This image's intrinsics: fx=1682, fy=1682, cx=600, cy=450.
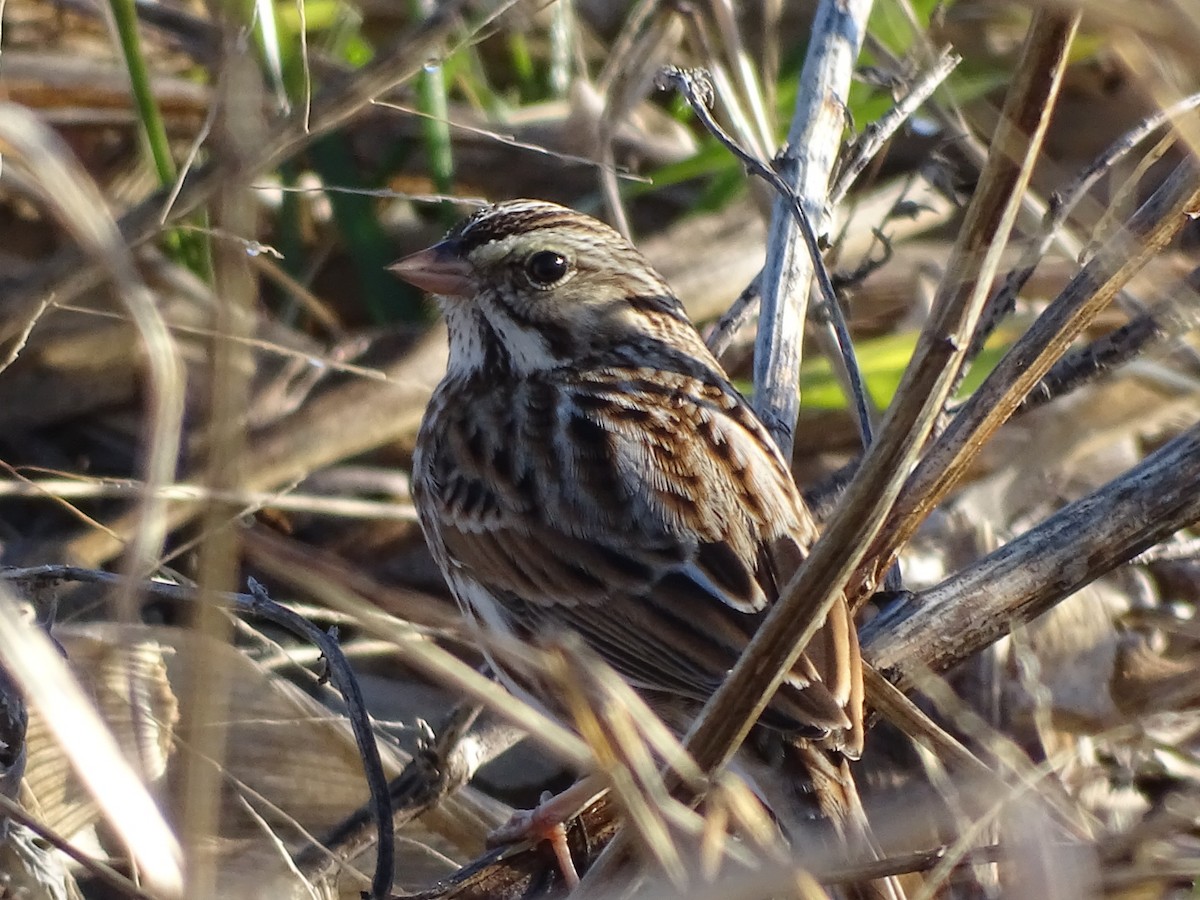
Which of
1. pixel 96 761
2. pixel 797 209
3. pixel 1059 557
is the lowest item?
pixel 96 761

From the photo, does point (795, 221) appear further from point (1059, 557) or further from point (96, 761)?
point (96, 761)

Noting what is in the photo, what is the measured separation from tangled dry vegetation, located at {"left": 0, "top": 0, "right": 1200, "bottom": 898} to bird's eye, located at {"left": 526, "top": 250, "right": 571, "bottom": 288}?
29 centimetres

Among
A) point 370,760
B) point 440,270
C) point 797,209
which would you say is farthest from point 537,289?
point 370,760

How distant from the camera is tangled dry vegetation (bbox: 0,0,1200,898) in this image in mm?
1871

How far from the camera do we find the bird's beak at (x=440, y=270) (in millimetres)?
3547

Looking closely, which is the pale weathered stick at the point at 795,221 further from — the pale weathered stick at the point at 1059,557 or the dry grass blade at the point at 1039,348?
the pale weathered stick at the point at 1059,557

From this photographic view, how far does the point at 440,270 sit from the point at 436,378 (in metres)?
1.21

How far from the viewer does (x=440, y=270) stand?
356cm

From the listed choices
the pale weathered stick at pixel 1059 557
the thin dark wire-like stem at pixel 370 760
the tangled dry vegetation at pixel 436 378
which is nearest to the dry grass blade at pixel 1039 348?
the tangled dry vegetation at pixel 436 378

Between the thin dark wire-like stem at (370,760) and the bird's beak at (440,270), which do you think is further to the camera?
the bird's beak at (440,270)

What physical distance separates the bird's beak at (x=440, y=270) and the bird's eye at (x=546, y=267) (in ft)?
0.43

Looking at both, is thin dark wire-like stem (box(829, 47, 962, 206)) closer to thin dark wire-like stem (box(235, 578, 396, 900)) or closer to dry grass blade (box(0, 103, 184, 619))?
thin dark wire-like stem (box(235, 578, 396, 900))

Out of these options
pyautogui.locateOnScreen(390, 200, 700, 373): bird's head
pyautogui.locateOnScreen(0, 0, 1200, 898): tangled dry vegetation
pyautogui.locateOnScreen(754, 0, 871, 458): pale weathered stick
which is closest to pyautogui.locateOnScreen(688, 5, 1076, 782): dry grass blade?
pyautogui.locateOnScreen(0, 0, 1200, 898): tangled dry vegetation

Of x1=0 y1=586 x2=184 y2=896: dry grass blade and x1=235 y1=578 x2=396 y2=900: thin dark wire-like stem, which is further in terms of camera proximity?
x1=235 y1=578 x2=396 y2=900: thin dark wire-like stem
